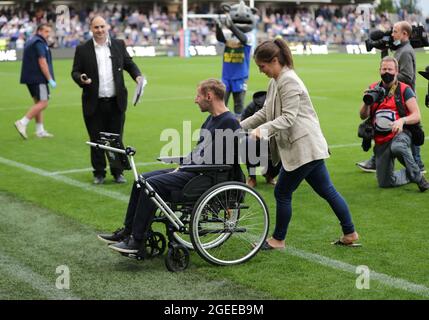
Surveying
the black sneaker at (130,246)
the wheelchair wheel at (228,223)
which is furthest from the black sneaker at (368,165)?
the black sneaker at (130,246)

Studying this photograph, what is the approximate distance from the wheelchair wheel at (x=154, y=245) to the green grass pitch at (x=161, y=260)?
13cm

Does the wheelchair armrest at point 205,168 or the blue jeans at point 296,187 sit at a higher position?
the wheelchair armrest at point 205,168

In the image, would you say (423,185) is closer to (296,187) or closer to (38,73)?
(296,187)

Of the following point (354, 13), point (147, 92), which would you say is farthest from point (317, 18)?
point (147, 92)

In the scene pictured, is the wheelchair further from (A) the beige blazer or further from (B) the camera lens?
(B) the camera lens

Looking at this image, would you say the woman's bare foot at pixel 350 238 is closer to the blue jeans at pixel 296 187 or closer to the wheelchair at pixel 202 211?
the blue jeans at pixel 296 187

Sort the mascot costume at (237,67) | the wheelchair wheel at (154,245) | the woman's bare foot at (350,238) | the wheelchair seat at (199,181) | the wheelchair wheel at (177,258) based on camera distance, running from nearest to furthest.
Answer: the wheelchair wheel at (177,258)
the wheelchair seat at (199,181)
the wheelchair wheel at (154,245)
the woman's bare foot at (350,238)
the mascot costume at (237,67)

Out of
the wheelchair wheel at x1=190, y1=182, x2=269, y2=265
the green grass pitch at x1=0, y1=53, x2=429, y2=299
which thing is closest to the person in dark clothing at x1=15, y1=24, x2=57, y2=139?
the green grass pitch at x1=0, y1=53, x2=429, y2=299

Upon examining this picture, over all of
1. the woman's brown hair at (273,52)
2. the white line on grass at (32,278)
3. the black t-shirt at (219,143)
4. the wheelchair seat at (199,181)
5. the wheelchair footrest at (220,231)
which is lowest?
the white line on grass at (32,278)

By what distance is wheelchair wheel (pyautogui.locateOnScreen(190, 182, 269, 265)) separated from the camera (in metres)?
6.03

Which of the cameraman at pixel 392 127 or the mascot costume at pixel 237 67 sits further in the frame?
the mascot costume at pixel 237 67

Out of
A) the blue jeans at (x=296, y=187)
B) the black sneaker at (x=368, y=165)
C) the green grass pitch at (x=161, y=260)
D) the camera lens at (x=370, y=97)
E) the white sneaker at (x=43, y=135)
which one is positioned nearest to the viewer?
the green grass pitch at (x=161, y=260)

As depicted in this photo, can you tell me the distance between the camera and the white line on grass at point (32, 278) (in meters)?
5.51
